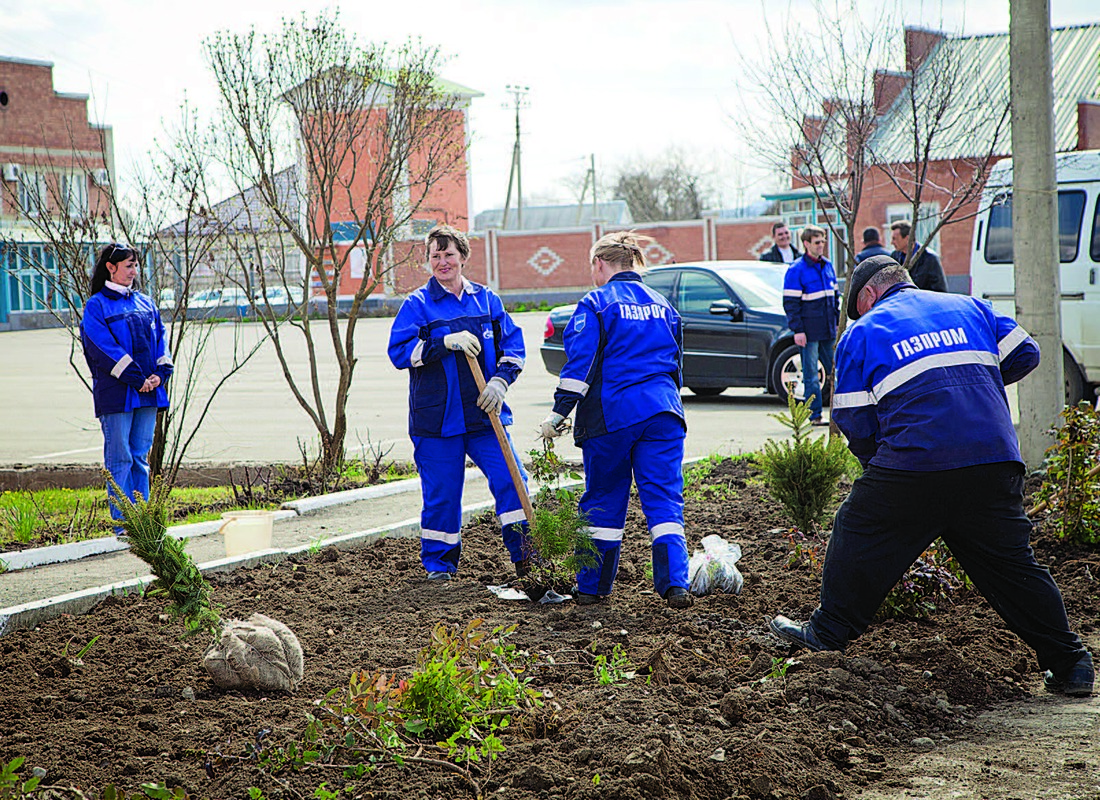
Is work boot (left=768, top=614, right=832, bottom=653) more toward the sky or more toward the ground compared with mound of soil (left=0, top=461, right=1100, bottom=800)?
more toward the sky

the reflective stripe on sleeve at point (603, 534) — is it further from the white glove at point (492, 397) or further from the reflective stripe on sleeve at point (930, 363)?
the reflective stripe on sleeve at point (930, 363)

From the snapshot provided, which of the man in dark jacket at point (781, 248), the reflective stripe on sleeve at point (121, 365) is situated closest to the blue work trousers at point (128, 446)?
the reflective stripe on sleeve at point (121, 365)

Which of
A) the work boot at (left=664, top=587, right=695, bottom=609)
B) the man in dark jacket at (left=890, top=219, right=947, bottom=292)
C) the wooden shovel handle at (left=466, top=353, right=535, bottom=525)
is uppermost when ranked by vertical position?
the man in dark jacket at (left=890, top=219, right=947, bottom=292)

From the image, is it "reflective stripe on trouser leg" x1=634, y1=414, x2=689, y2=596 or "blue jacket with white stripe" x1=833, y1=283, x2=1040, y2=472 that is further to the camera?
"reflective stripe on trouser leg" x1=634, y1=414, x2=689, y2=596

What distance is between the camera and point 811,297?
11.5m

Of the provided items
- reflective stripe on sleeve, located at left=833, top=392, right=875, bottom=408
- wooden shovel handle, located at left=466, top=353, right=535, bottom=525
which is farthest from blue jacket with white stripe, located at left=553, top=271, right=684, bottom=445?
reflective stripe on sleeve, located at left=833, top=392, right=875, bottom=408

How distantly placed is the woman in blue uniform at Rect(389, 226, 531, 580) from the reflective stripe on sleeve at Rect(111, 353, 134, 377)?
2.14 meters

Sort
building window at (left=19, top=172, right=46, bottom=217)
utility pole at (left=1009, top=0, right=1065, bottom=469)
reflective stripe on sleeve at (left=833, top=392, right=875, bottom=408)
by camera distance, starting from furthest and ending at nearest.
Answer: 1. building window at (left=19, top=172, right=46, bottom=217)
2. utility pole at (left=1009, top=0, right=1065, bottom=469)
3. reflective stripe on sleeve at (left=833, top=392, right=875, bottom=408)

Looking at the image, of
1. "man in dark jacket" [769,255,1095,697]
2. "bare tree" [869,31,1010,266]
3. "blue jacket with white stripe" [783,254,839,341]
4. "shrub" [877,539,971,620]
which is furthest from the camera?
"blue jacket with white stripe" [783,254,839,341]

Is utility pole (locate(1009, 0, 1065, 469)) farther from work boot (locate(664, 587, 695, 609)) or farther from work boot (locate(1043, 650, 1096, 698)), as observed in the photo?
work boot (locate(1043, 650, 1096, 698))

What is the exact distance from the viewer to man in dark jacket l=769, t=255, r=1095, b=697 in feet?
13.8

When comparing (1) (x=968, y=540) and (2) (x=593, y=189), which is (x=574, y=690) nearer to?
(1) (x=968, y=540)

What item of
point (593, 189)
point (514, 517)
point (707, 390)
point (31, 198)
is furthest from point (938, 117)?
point (593, 189)

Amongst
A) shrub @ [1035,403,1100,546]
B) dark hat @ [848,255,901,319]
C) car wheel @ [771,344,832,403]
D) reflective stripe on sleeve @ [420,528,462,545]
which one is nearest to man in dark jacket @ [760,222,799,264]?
car wheel @ [771,344,832,403]
